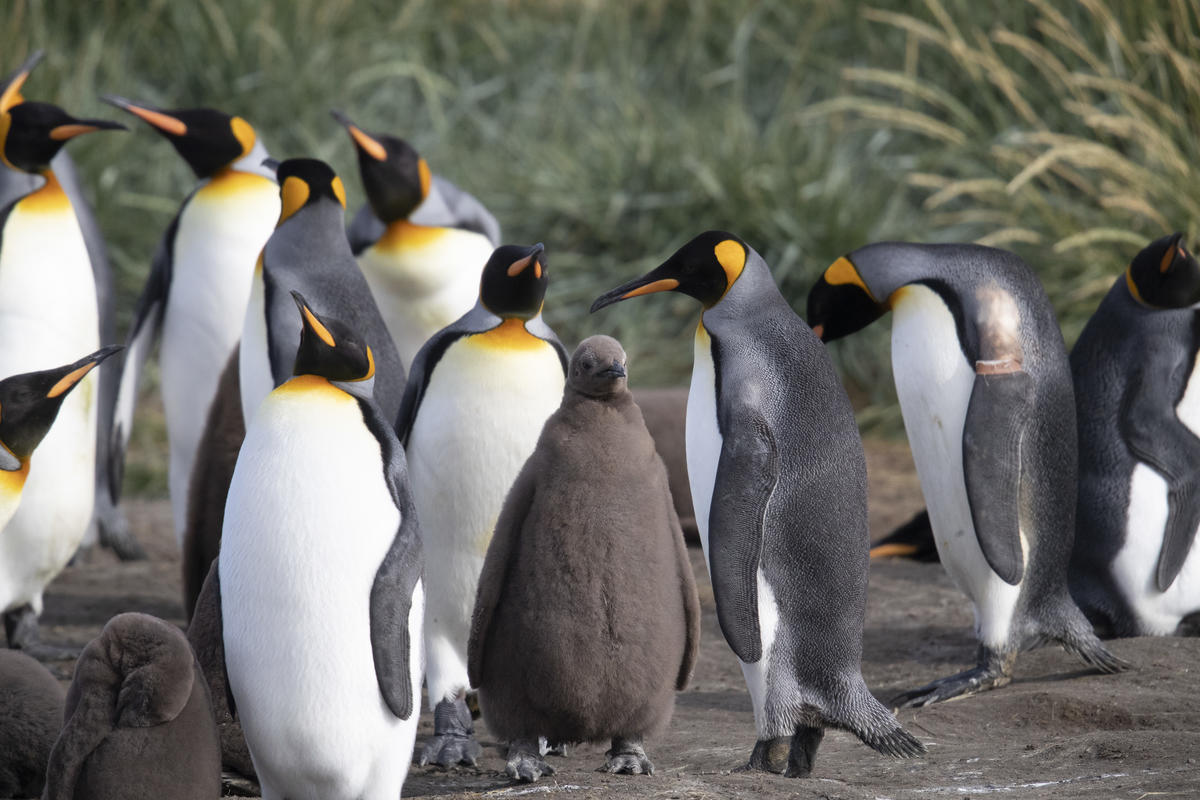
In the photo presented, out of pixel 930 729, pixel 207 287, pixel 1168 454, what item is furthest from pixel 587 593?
pixel 207 287

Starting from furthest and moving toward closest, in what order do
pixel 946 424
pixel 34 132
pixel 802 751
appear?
pixel 34 132
pixel 946 424
pixel 802 751

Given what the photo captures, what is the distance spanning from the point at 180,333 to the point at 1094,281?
440 cm

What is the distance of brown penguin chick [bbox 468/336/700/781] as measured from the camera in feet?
10.1

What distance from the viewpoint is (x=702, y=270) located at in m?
3.43

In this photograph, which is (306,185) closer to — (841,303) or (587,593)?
(841,303)

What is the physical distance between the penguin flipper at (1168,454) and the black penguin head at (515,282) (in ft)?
6.13

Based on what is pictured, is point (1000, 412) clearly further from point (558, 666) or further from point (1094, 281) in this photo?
point (1094, 281)

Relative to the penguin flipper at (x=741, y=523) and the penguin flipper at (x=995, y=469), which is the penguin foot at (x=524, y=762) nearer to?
the penguin flipper at (x=741, y=523)

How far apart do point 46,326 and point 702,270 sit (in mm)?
2345

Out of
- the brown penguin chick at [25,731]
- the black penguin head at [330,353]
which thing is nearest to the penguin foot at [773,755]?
the black penguin head at [330,353]

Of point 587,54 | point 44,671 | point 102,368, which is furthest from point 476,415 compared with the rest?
point 587,54

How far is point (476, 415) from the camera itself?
3.66m

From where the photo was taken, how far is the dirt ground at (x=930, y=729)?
3.03m

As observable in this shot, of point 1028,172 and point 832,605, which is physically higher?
point 1028,172
